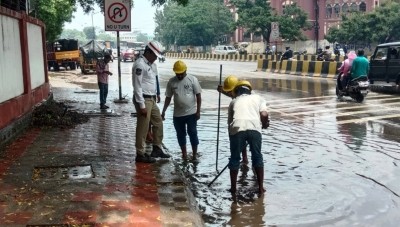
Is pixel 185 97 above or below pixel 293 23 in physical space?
below

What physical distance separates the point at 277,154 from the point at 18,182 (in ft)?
13.7

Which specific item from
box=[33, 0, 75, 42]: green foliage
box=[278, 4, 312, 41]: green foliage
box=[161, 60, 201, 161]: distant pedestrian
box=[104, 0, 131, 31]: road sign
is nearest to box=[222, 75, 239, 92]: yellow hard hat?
box=[161, 60, 201, 161]: distant pedestrian

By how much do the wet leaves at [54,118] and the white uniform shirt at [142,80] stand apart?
3.68m

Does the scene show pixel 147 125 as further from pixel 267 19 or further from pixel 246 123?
pixel 267 19

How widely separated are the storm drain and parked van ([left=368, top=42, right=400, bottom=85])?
13.5 meters

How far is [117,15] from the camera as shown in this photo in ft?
43.2

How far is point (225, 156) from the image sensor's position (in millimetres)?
8195

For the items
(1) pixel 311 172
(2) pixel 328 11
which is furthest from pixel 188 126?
(2) pixel 328 11

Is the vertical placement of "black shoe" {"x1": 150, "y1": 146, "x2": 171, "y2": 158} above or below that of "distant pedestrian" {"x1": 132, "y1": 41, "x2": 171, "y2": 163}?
below

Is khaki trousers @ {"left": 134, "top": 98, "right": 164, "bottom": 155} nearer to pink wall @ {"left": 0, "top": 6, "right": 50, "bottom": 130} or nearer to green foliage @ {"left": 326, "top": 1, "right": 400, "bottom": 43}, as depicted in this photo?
pink wall @ {"left": 0, "top": 6, "right": 50, "bottom": 130}

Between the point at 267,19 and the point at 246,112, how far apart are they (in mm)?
54351

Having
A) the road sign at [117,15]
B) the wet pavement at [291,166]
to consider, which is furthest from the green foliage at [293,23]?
the road sign at [117,15]

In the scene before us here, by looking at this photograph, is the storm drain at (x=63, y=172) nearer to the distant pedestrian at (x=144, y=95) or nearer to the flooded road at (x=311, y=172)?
the distant pedestrian at (x=144, y=95)

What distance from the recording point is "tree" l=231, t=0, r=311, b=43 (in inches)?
2320
